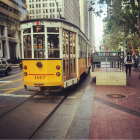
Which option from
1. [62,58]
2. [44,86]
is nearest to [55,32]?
[62,58]

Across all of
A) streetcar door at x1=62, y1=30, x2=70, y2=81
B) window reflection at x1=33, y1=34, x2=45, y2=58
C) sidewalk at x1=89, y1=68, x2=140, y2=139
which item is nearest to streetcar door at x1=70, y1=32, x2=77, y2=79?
streetcar door at x1=62, y1=30, x2=70, y2=81

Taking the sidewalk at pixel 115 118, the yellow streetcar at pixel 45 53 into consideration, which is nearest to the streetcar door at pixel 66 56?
the yellow streetcar at pixel 45 53

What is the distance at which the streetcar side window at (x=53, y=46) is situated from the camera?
7082 millimetres

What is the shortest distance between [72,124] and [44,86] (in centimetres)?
294

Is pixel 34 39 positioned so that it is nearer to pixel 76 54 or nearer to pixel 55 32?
pixel 55 32

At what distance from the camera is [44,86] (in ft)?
23.2

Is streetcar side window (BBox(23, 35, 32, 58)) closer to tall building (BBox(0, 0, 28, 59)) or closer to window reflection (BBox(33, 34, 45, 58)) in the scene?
window reflection (BBox(33, 34, 45, 58))

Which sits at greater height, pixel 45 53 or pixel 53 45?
pixel 53 45

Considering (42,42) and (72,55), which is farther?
(72,55)

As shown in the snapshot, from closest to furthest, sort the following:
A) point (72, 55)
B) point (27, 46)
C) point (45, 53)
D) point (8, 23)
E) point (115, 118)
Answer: point (115, 118) → point (45, 53) → point (27, 46) → point (72, 55) → point (8, 23)

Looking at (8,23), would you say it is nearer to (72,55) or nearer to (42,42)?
(72,55)

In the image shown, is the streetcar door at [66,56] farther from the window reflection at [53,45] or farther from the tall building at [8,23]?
the tall building at [8,23]

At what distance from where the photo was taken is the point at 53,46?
7145 mm

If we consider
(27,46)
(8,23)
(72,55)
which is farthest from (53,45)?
(8,23)
